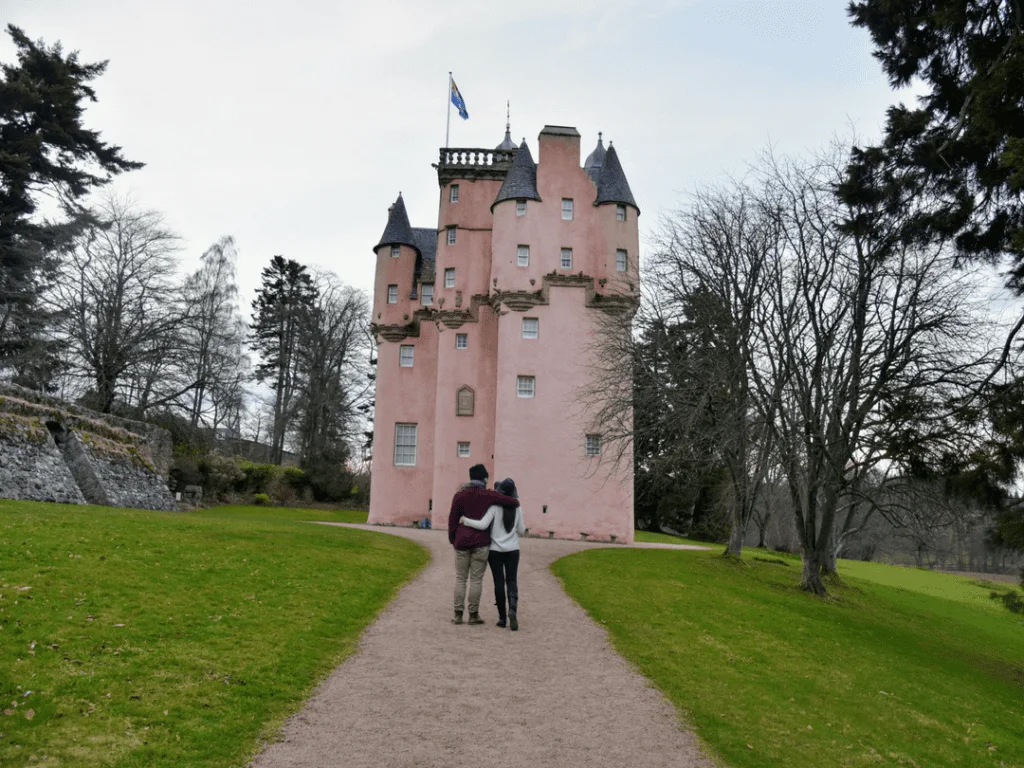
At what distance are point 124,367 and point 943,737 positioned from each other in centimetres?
3339

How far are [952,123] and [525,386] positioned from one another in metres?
19.9

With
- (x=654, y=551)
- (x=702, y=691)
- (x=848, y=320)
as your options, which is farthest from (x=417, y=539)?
(x=702, y=691)

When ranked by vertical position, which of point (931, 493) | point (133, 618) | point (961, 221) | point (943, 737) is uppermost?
point (961, 221)

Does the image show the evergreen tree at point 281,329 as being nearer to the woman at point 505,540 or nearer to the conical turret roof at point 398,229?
the conical turret roof at point 398,229

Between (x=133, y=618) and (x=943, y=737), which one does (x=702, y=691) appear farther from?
(x=133, y=618)

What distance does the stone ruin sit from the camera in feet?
65.4

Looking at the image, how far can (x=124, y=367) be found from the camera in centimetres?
3238

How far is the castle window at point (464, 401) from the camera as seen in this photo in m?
31.8

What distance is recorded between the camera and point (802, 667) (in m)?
10.4

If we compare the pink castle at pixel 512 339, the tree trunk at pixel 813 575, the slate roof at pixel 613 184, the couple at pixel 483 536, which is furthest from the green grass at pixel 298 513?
the couple at pixel 483 536

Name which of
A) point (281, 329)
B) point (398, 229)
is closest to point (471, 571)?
point (398, 229)

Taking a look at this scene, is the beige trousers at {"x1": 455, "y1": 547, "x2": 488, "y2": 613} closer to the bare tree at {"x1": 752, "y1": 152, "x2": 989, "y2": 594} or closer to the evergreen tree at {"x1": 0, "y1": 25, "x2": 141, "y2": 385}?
the bare tree at {"x1": 752, "y1": 152, "x2": 989, "y2": 594}

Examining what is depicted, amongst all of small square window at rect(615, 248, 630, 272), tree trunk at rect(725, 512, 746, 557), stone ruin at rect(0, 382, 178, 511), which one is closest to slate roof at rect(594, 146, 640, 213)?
small square window at rect(615, 248, 630, 272)

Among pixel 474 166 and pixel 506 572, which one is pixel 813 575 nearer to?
pixel 506 572
